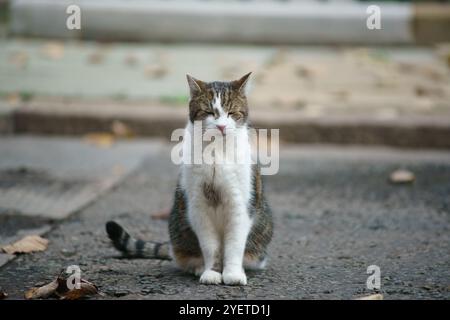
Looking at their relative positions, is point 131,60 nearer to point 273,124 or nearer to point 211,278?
point 273,124

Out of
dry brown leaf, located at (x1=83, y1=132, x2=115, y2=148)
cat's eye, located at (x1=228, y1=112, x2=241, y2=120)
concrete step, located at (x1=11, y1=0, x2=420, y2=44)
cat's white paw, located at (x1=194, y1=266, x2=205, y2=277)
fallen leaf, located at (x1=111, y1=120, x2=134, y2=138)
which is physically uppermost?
concrete step, located at (x1=11, y1=0, x2=420, y2=44)

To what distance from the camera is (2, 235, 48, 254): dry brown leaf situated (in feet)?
12.9

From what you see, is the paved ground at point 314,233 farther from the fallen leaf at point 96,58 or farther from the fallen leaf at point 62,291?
the fallen leaf at point 96,58

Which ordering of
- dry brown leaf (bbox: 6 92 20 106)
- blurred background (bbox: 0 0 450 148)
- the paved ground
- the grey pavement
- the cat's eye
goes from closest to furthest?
the paved ground, the cat's eye, the grey pavement, blurred background (bbox: 0 0 450 148), dry brown leaf (bbox: 6 92 20 106)

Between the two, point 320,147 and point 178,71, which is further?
point 178,71

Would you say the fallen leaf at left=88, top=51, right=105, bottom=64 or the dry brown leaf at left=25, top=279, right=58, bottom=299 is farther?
the fallen leaf at left=88, top=51, right=105, bottom=64

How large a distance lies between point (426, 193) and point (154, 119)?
2429 mm

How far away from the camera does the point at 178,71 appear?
25.1 feet

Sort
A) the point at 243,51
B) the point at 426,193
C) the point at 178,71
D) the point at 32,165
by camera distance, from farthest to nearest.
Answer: the point at 243,51 < the point at 178,71 < the point at 32,165 < the point at 426,193

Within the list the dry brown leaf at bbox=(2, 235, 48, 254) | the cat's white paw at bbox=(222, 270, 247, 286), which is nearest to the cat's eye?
the cat's white paw at bbox=(222, 270, 247, 286)

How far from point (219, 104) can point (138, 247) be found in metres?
0.88

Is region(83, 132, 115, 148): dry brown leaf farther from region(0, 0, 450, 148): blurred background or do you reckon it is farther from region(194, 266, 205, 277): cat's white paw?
region(194, 266, 205, 277): cat's white paw
